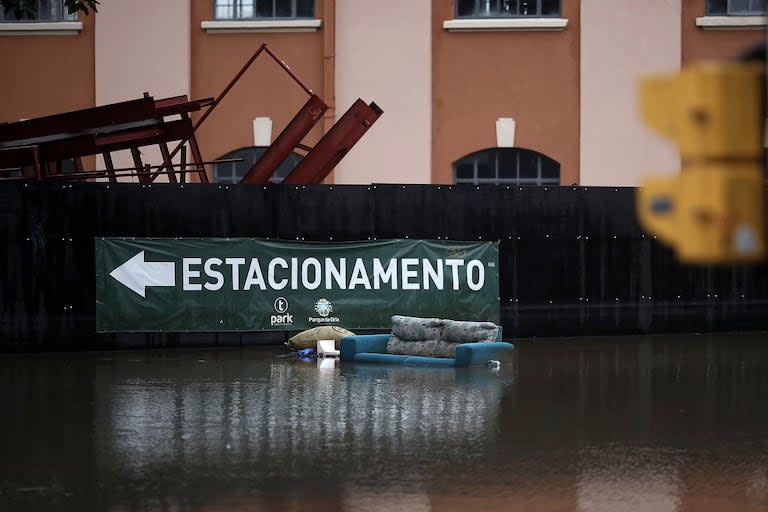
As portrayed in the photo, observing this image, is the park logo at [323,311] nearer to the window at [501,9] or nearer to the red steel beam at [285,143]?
the red steel beam at [285,143]

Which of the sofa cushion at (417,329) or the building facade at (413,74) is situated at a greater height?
the building facade at (413,74)

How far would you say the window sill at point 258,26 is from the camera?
30.7 metres

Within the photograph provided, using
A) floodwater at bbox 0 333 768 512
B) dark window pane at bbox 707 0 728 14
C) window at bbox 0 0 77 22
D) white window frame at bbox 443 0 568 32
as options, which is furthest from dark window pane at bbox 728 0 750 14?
window at bbox 0 0 77 22

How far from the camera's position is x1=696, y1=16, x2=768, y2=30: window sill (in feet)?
101

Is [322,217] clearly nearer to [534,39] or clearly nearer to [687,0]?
[534,39]

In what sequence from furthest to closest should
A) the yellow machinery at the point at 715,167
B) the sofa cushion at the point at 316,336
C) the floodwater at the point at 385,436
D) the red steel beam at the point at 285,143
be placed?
the red steel beam at the point at 285,143
the sofa cushion at the point at 316,336
the floodwater at the point at 385,436
the yellow machinery at the point at 715,167

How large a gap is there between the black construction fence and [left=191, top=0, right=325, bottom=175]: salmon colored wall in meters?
5.47

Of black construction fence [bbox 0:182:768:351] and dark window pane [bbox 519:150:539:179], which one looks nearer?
black construction fence [bbox 0:182:768:351]

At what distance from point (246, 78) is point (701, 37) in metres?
10.9

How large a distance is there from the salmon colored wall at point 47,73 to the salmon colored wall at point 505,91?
8.36m

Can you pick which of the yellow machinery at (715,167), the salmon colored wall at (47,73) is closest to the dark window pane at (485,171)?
the salmon colored wall at (47,73)

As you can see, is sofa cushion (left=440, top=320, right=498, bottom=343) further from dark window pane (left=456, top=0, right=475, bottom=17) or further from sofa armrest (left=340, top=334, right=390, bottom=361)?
dark window pane (left=456, top=0, right=475, bottom=17)

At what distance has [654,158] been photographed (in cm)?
3081

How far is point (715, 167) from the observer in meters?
3.43
